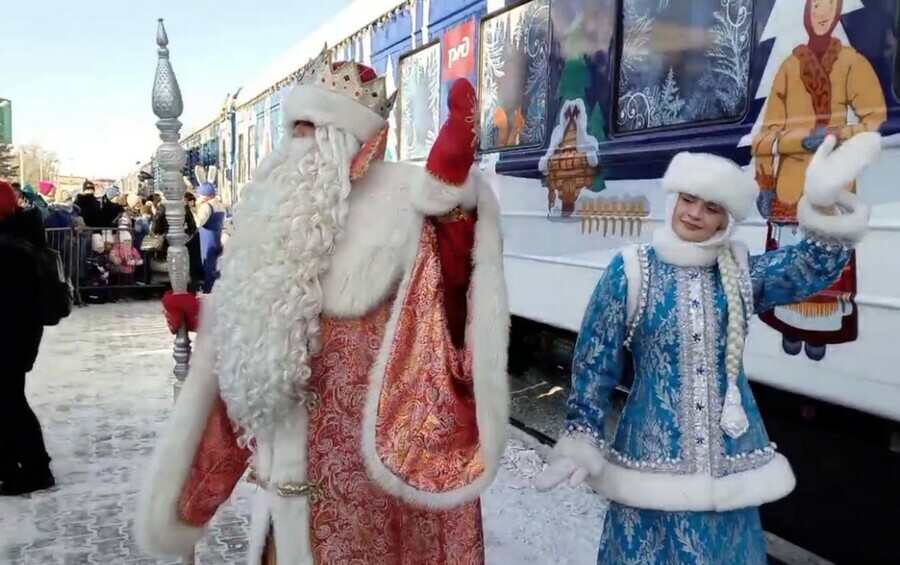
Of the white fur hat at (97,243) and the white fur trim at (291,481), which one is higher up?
the white fur hat at (97,243)

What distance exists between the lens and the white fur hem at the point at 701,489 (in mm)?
1841

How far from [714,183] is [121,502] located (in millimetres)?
3052

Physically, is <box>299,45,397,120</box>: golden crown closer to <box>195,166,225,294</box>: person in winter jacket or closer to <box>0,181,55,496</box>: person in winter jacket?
<box>0,181,55,496</box>: person in winter jacket

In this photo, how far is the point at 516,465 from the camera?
414 cm

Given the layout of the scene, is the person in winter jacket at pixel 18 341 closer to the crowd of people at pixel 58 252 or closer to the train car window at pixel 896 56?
the crowd of people at pixel 58 252

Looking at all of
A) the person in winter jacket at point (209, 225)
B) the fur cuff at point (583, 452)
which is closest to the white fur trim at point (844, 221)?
the fur cuff at point (583, 452)

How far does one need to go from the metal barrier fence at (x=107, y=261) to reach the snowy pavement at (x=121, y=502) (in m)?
4.91

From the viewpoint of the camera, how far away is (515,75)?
504 centimetres

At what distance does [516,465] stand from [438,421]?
2482mm

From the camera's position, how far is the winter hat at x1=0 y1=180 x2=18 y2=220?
3.55 m

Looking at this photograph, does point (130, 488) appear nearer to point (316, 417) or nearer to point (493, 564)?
point (493, 564)

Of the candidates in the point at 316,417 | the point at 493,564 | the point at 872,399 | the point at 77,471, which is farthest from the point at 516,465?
the point at 316,417

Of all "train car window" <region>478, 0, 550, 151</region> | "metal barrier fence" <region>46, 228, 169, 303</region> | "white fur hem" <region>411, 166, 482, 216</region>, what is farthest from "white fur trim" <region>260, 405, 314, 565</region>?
"metal barrier fence" <region>46, 228, 169, 303</region>

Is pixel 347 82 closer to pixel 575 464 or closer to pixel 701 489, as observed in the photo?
pixel 575 464
